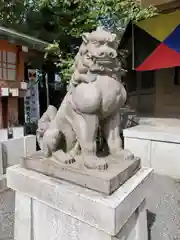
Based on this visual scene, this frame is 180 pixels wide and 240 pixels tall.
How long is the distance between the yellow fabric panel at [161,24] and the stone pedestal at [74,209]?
6.30 feet

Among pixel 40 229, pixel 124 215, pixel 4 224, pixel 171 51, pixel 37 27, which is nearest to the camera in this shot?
pixel 124 215

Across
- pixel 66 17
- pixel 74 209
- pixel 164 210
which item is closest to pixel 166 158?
pixel 164 210

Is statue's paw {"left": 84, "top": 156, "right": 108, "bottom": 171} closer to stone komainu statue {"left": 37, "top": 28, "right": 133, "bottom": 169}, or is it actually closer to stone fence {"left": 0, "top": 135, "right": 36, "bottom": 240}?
stone komainu statue {"left": 37, "top": 28, "right": 133, "bottom": 169}

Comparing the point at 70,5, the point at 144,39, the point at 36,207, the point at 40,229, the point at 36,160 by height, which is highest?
the point at 70,5

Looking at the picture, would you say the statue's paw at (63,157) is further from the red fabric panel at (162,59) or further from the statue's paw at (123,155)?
the red fabric panel at (162,59)

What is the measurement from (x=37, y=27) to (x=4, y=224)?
2.40 meters

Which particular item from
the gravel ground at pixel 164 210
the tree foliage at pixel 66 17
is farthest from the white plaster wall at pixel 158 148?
the tree foliage at pixel 66 17

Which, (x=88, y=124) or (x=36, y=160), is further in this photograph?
(x=36, y=160)

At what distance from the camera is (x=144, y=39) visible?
2.65m

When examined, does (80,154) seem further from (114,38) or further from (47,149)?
(114,38)

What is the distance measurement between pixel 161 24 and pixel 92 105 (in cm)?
205

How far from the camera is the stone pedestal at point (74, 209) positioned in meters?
0.85

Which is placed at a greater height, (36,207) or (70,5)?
(70,5)

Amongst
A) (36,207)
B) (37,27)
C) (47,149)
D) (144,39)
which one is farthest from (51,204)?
(37,27)
